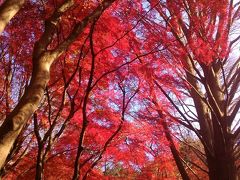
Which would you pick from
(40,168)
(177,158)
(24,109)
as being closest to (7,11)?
(24,109)

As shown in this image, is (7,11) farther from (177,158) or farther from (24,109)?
(177,158)

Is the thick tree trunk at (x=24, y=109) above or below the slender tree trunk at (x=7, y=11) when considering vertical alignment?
below

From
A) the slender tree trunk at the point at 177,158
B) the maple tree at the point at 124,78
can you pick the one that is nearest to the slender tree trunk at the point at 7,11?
the maple tree at the point at 124,78

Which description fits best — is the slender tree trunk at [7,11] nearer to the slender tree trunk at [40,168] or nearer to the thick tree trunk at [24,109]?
the thick tree trunk at [24,109]

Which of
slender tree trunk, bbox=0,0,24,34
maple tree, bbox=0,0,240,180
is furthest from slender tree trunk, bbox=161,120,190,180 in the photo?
slender tree trunk, bbox=0,0,24,34

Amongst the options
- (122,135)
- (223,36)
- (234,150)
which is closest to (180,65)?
(223,36)

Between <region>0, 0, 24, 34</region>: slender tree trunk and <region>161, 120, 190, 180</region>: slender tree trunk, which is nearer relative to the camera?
<region>0, 0, 24, 34</region>: slender tree trunk

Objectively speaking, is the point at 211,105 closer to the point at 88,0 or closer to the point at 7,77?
the point at 88,0

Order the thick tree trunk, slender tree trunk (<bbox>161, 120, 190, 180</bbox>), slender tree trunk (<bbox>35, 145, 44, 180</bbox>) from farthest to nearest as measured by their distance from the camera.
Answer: slender tree trunk (<bbox>161, 120, 190, 180</bbox>) → slender tree trunk (<bbox>35, 145, 44, 180</bbox>) → the thick tree trunk

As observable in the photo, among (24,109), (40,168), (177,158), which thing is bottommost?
(40,168)

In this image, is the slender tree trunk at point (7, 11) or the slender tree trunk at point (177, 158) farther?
the slender tree trunk at point (177, 158)

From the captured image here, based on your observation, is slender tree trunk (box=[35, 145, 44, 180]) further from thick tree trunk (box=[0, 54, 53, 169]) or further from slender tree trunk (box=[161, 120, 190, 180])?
slender tree trunk (box=[161, 120, 190, 180])

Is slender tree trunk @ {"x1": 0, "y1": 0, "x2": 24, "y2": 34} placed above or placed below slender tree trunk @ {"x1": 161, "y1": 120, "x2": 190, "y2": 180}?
above

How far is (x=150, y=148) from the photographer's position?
910cm
